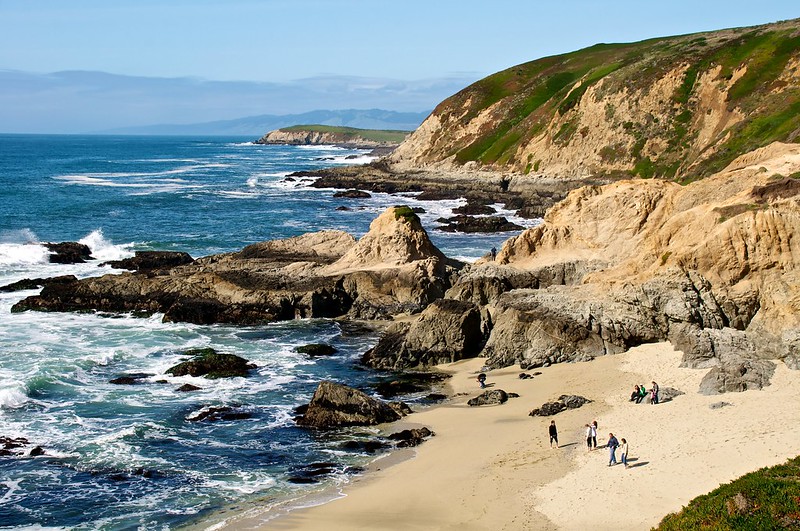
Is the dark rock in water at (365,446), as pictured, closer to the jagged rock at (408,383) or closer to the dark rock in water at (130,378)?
the jagged rock at (408,383)

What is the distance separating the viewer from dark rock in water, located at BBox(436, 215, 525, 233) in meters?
71.9

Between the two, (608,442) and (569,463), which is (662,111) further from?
(569,463)

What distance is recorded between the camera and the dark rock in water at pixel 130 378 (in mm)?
32281

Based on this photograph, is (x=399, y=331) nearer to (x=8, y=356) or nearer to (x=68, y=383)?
(x=68, y=383)

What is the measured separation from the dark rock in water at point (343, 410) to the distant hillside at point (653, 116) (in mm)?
56202

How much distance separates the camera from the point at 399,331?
36.7 meters

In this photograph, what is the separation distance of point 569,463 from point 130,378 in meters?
17.7

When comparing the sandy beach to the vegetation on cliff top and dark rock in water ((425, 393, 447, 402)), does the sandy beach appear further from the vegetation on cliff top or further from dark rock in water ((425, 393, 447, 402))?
the vegetation on cliff top

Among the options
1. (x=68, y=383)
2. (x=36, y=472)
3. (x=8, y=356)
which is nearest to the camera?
(x=36, y=472)

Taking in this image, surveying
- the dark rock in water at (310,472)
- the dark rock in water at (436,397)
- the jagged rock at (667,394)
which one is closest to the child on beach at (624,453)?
the jagged rock at (667,394)

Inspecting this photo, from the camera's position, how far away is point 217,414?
2891 centimetres

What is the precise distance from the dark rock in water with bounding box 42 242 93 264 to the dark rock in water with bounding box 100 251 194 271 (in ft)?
11.2

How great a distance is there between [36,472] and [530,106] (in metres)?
113

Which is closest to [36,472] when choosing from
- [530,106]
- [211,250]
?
[211,250]
